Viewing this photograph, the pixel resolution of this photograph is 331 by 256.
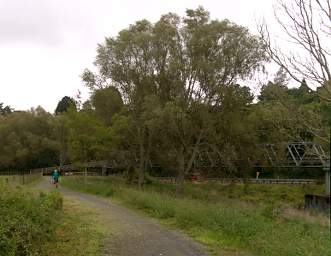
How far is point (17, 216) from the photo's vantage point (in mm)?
10953

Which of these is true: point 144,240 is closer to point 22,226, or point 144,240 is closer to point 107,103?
point 22,226

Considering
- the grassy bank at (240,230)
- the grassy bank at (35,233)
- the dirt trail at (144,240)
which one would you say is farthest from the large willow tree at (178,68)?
the grassy bank at (35,233)

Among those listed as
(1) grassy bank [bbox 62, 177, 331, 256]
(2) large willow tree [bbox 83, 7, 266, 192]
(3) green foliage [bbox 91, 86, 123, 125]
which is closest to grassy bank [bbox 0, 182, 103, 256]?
(1) grassy bank [bbox 62, 177, 331, 256]

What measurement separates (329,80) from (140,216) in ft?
47.3

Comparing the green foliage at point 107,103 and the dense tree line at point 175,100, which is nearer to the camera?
the dense tree line at point 175,100

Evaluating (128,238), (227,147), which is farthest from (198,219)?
(227,147)

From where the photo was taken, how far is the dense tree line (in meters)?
38.6

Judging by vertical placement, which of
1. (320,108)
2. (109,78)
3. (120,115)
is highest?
(109,78)

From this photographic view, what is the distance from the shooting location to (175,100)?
1533 inches

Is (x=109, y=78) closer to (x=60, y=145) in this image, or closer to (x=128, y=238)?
(x=128, y=238)

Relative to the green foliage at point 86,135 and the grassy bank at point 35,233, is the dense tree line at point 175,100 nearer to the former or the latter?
the green foliage at point 86,135

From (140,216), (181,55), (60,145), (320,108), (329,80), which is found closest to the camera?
(329,80)

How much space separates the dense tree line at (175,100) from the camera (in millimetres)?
38594

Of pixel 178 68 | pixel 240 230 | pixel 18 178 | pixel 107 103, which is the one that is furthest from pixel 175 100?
pixel 240 230
